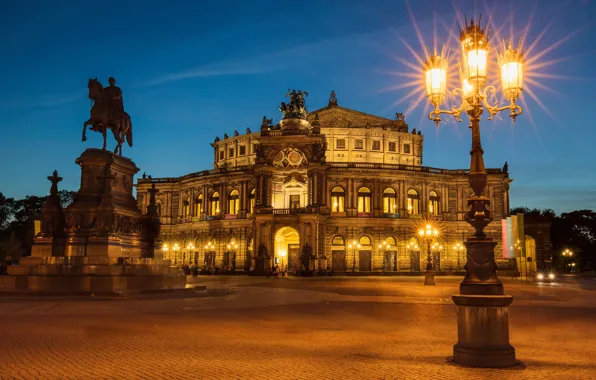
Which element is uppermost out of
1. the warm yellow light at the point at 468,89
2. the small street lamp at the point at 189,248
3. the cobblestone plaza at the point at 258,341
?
the warm yellow light at the point at 468,89

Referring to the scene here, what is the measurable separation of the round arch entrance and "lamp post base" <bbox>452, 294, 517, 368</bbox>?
59321 millimetres

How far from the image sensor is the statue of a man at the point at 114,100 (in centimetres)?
2540

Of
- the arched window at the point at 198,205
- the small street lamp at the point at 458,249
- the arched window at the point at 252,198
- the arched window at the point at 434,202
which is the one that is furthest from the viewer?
the arched window at the point at 198,205

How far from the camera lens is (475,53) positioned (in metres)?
11.1

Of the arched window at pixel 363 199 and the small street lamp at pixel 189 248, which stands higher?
the arched window at pixel 363 199

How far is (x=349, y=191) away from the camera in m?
70.8

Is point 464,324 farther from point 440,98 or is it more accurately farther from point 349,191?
point 349,191

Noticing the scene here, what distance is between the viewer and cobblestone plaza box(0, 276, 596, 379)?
8.81 m

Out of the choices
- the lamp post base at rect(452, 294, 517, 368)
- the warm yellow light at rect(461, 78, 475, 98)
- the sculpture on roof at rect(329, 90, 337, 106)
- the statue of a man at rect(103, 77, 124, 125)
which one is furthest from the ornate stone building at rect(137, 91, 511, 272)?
the lamp post base at rect(452, 294, 517, 368)

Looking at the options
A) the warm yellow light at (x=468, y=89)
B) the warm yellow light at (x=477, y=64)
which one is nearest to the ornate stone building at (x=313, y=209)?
the warm yellow light at (x=468, y=89)

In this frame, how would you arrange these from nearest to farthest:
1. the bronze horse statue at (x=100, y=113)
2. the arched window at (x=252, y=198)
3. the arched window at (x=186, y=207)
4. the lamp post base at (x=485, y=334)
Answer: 1. the lamp post base at (x=485, y=334)
2. the bronze horse statue at (x=100, y=113)
3. the arched window at (x=252, y=198)
4. the arched window at (x=186, y=207)

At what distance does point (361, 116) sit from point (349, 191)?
70.8 ft

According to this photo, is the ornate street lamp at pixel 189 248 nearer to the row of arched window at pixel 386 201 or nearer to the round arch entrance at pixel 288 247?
the round arch entrance at pixel 288 247

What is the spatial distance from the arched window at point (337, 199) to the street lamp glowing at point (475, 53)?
5983 centimetres
